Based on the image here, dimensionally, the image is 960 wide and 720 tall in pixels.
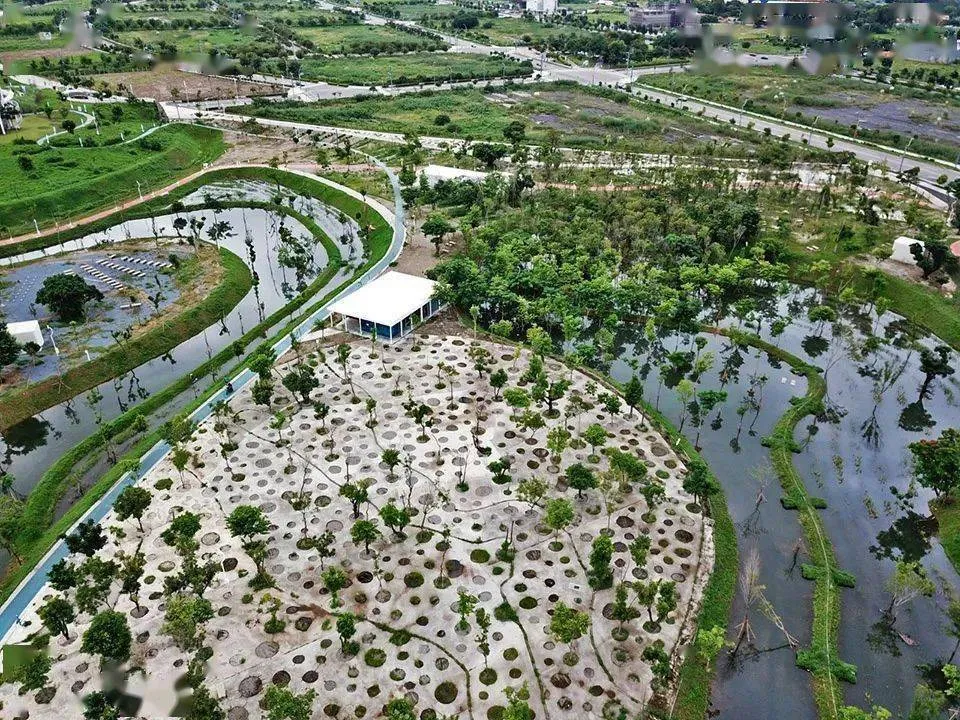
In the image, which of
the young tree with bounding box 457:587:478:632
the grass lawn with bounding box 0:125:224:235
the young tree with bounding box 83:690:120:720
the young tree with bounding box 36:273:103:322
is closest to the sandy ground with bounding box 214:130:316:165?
the grass lawn with bounding box 0:125:224:235

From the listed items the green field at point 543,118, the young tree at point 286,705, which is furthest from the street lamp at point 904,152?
the young tree at point 286,705

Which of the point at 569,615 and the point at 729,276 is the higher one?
the point at 729,276

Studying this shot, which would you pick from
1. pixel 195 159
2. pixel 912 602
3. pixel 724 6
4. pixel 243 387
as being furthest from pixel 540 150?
pixel 724 6

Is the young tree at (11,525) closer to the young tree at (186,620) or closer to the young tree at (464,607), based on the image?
the young tree at (186,620)

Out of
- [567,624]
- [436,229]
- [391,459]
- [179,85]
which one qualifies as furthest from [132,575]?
[179,85]

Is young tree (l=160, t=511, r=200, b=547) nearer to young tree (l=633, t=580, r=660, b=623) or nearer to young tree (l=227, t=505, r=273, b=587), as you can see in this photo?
young tree (l=227, t=505, r=273, b=587)

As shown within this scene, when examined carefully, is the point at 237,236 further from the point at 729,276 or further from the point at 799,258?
the point at 799,258
